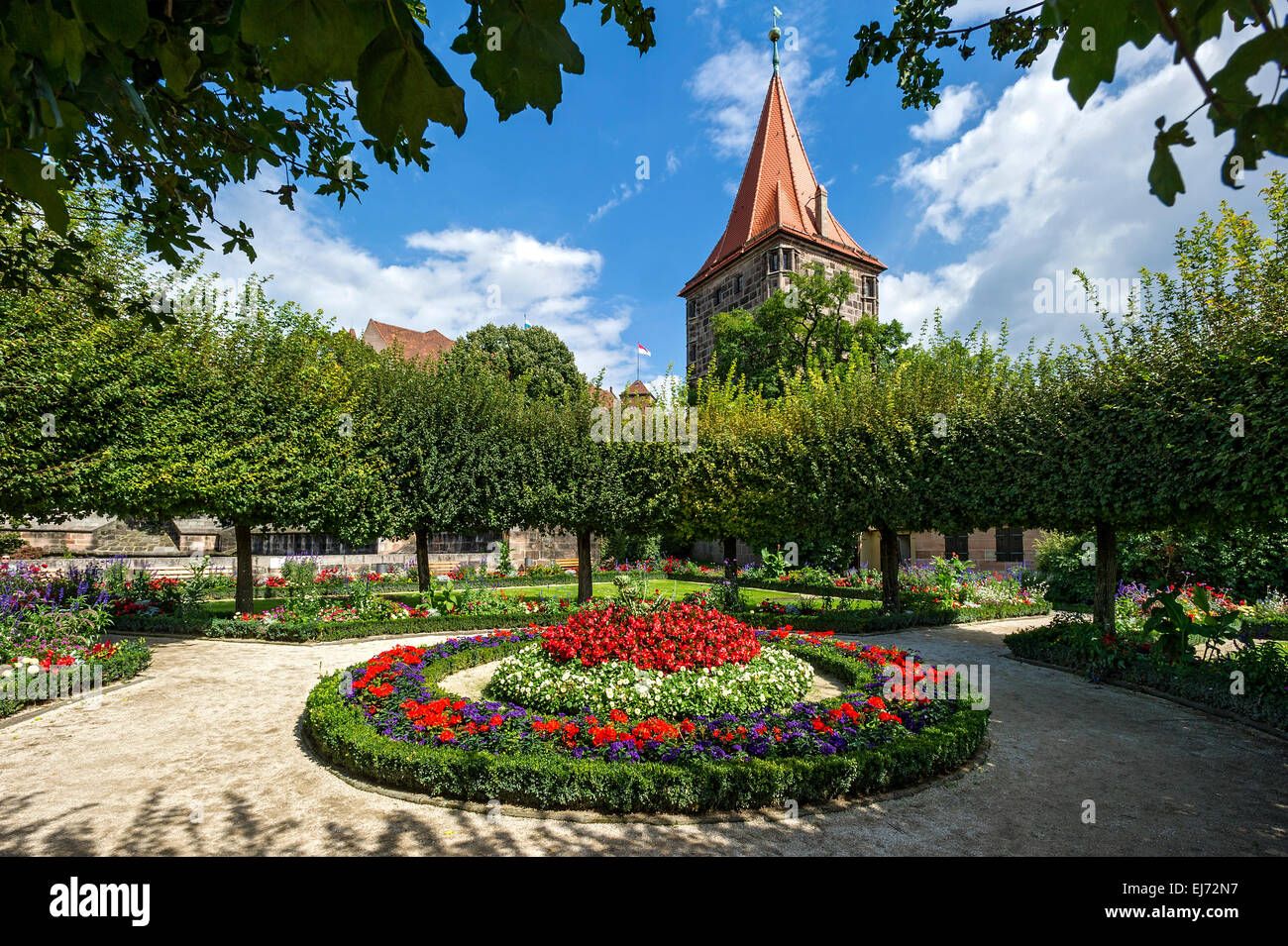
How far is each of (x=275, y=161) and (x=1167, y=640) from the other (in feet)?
40.5

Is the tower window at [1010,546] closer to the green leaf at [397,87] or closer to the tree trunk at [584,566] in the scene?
the tree trunk at [584,566]

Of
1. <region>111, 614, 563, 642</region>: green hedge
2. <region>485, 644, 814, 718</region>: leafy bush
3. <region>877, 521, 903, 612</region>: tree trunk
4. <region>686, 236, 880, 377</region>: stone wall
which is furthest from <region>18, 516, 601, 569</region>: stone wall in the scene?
<region>686, 236, 880, 377</region>: stone wall

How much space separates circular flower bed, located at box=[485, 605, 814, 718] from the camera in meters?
7.49

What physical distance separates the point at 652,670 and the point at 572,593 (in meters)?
14.5

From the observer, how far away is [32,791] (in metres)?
5.59

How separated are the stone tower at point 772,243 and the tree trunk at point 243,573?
26105mm

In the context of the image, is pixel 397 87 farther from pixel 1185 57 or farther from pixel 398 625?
pixel 398 625

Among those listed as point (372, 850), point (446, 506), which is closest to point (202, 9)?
point (372, 850)

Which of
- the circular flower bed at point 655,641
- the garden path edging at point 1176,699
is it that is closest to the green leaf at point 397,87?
the circular flower bed at point 655,641

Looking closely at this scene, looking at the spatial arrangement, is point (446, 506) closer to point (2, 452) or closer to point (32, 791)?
point (2, 452)

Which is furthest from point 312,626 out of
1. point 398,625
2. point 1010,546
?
point 1010,546

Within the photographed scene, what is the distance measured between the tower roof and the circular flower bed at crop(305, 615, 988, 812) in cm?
3381

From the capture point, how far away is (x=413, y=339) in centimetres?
4225

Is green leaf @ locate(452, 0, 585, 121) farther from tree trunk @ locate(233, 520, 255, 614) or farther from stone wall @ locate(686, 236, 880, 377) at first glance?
stone wall @ locate(686, 236, 880, 377)
